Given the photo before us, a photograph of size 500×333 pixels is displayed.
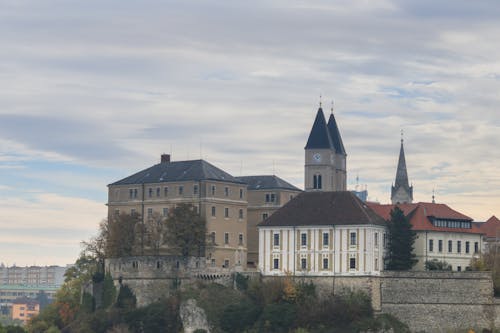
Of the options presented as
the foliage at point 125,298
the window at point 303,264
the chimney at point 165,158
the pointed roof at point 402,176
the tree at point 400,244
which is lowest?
the foliage at point 125,298

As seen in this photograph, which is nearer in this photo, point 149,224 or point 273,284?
point 273,284

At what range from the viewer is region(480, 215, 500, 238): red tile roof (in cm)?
11725

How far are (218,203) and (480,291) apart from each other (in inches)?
1214

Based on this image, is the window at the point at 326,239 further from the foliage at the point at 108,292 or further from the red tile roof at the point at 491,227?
the red tile roof at the point at 491,227

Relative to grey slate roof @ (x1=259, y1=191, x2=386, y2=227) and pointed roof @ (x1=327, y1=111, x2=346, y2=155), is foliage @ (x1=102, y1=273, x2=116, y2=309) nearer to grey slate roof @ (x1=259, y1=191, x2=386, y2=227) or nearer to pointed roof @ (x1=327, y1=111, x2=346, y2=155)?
grey slate roof @ (x1=259, y1=191, x2=386, y2=227)

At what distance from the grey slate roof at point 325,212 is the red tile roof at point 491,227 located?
23040 millimetres

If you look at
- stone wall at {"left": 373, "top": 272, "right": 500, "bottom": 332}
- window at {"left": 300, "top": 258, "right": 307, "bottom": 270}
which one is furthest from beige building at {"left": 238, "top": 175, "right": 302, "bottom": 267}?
stone wall at {"left": 373, "top": 272, "right": 500, "bottom": 332}

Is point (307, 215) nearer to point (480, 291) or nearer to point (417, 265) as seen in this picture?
point (417, 265)

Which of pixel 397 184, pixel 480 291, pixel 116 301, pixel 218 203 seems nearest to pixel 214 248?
pixel 218 203

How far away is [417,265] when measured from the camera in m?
97.4

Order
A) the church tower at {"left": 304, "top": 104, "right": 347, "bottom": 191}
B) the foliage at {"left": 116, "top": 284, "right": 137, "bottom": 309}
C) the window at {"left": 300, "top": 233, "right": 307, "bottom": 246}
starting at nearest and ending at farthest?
the window at {"left": 300, "top": 233, "right": 307, "bottom": 246}, the foliage at {"left": 116, "top": 284, "right": 137, "bottom": 309}, the church tower at {"left": 304, "top": 104, "right": 347, "bottom": 191}

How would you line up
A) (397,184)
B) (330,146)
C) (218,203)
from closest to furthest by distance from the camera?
1. (218,203)
2. (330,146)
3. (397,184)

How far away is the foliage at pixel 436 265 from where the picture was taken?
96438 millimetres

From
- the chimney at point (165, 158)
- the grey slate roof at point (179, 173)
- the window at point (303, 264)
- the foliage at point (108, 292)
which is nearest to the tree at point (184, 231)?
the grey slate roof at point (179, 173)
